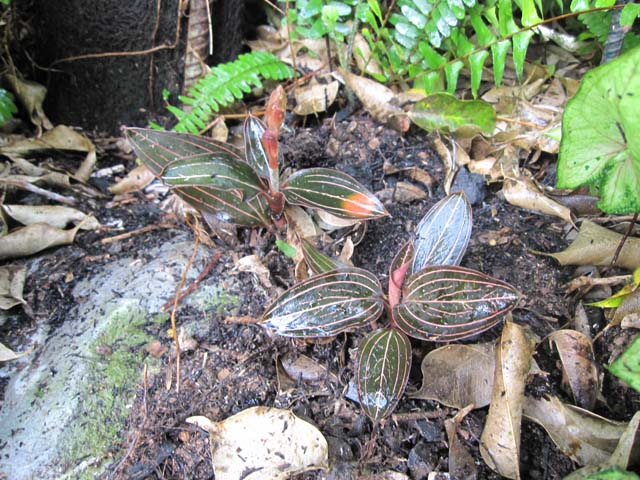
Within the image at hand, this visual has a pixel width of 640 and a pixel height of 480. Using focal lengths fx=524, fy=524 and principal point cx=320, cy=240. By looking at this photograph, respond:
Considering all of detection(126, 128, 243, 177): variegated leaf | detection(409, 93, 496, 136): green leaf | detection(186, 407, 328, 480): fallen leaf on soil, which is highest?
detection(409, 93, 496, 136): green leaf

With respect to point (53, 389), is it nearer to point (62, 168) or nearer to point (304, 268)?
point (304, 268)

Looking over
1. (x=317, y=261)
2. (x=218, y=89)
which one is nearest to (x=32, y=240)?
(x=218, y=89)

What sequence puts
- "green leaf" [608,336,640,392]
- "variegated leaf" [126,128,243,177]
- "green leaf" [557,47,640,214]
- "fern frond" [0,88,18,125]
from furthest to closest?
"fern frond" [0,88,18,125] → "variegated leaf" [126,128,243,177] → "green leaf" [557,47,640,214] → "green leaf" [608,336,640,392]

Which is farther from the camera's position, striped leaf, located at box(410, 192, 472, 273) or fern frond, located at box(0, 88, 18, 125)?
fern frond, located at box(0, 88, 18, 125)

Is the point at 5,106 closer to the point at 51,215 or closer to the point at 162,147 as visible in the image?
the point at 51,215

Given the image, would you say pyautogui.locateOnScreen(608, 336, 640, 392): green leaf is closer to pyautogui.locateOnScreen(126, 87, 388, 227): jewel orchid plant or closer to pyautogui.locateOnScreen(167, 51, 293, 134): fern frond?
pyautogui.locateOnScreen(126, 87, 388, 227): jewel orchid plant

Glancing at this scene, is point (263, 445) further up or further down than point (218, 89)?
further down

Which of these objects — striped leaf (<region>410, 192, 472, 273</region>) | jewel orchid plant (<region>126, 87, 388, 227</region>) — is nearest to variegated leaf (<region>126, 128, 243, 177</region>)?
jewel orchid plant (<region>126, 87, 388, 227</region>)
